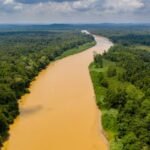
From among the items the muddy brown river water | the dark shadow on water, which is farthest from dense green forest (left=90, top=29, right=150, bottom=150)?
the dark shadow on water

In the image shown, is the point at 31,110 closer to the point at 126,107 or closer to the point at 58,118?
the point at 58,118

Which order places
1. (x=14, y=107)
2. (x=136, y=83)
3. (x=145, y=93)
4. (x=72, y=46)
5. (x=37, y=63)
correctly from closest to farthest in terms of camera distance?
1. (x=14, y=107)
2. (x=145, y=93)
3. (x=136, y=83)
4. (x=37, y=63)
5. (x=72, y=46)

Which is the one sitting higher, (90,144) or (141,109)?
(141,109)

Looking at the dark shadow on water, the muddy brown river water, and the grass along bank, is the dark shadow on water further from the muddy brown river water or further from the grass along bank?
the grass along bank

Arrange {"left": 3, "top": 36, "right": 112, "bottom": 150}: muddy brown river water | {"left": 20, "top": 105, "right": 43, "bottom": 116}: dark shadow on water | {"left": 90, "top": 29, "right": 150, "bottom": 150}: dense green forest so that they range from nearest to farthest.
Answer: {"left": 90, "top": 29, "right": 150, "bottom": 150}: dense green forest < {"left": 3, "top": 36, "right": 112, "bottom": 150}: muddy brown river water < {"left": 20, "top": 105, "right": 43, "bottom": 116}: dark shadow on water

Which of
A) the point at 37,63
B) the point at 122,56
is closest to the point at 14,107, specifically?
the point at 37,63

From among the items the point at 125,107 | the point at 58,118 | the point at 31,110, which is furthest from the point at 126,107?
the point at 31,110

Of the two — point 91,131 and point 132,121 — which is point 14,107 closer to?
point 91,131

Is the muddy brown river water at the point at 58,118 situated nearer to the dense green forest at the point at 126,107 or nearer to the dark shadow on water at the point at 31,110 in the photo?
the dark shadow on water at the point at 31,110
